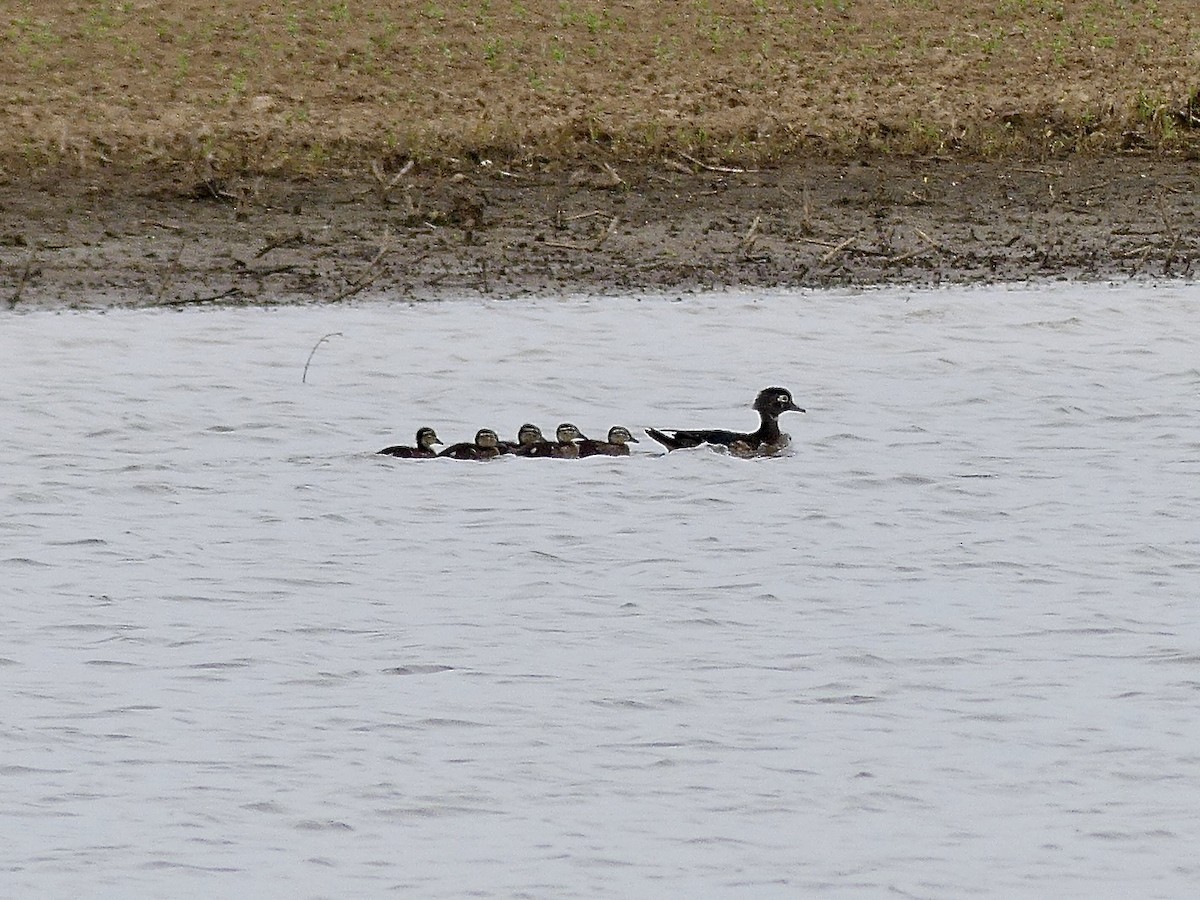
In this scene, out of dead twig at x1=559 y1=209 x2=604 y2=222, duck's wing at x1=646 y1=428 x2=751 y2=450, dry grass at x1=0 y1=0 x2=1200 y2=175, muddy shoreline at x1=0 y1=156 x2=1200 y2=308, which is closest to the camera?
duck's wing at x1=646 y1=428 x2=751 y2=450

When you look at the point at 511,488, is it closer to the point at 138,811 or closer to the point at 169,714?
the point at 169,714

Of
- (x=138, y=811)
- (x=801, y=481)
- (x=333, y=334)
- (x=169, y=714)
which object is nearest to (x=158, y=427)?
(x=333, y=334)

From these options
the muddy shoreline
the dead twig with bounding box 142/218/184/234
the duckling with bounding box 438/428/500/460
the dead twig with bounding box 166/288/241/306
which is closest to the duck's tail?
the duckling with bounding box 438/428/500/460

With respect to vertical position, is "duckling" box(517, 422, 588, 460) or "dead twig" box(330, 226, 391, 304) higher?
"dead twig" box(330, 226, 391, 304)

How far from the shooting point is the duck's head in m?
11.6

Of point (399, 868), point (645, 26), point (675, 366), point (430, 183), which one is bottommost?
point (399, 868)

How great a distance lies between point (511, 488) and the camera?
10625 mm

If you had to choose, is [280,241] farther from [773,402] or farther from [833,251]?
[773,402]

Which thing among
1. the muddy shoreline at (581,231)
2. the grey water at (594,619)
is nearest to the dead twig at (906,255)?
the muddy shoreline at (581,231)

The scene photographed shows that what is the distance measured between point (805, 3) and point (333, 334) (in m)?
11.0

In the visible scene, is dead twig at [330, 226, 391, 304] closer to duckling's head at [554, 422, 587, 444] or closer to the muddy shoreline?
the muddy shoreline

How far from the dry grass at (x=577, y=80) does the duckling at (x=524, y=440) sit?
22.9 feet

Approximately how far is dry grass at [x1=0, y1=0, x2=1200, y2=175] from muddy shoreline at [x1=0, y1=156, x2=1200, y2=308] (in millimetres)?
589

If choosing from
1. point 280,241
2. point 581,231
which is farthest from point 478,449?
point 581,231
